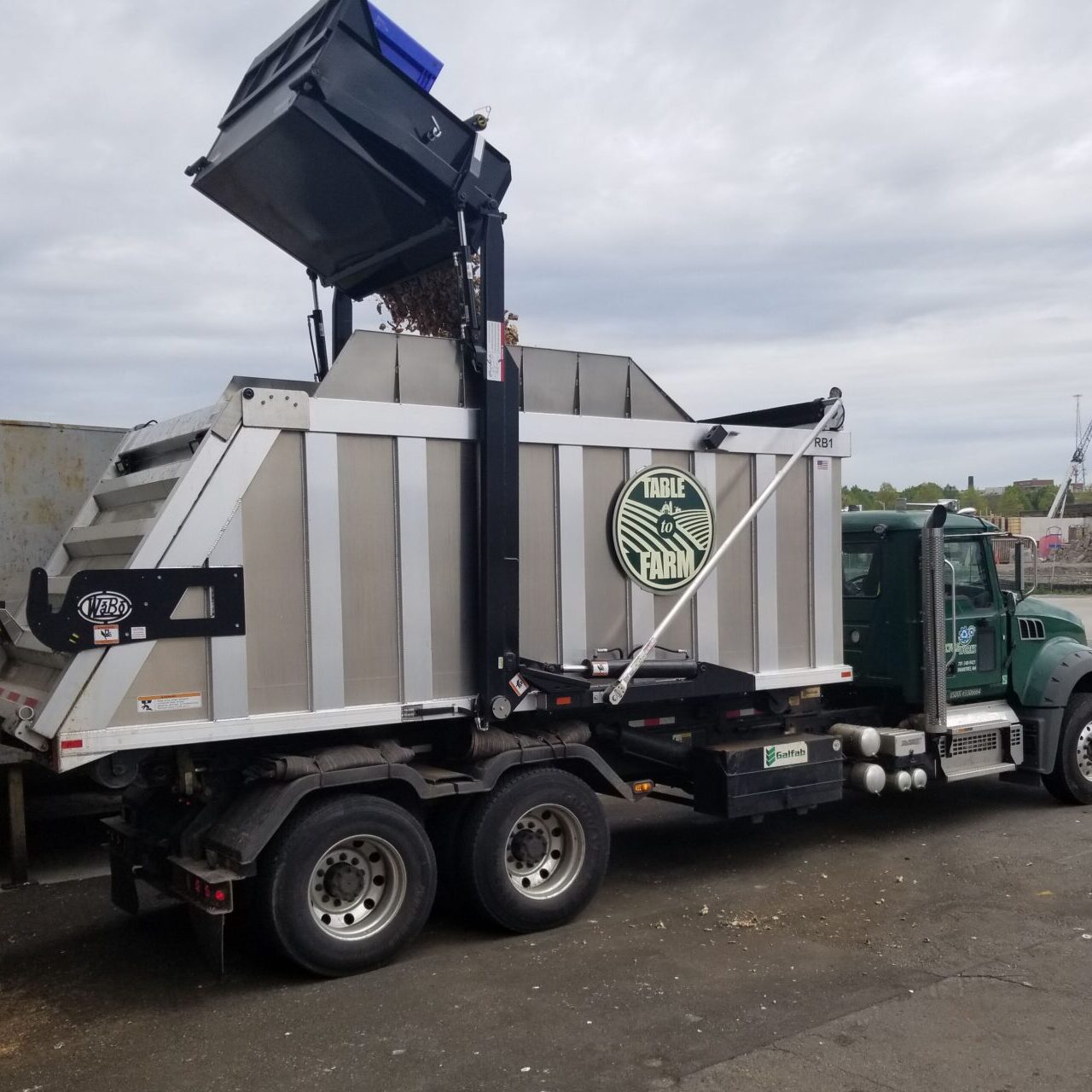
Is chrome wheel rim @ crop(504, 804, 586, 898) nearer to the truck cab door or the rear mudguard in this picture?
the rear mudguard

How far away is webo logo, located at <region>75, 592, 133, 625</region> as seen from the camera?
502 centimetres

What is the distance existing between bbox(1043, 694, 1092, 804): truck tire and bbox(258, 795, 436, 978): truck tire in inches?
219

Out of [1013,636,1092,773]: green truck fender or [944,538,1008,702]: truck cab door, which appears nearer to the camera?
[944,538,1008,702]: truck cab door

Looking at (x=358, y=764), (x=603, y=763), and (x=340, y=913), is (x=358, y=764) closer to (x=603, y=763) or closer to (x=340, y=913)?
(x=340, y=913)

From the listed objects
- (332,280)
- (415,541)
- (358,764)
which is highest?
(332,280)

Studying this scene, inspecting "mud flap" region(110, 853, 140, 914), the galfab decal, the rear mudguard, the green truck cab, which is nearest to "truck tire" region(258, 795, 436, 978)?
the rear mudguard

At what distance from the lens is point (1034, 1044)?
15.1 feet

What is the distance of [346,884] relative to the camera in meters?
5.66

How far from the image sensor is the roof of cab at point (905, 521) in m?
8.48

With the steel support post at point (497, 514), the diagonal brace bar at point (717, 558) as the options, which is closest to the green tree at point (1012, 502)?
the diagonal brace bar at point (717, 558)

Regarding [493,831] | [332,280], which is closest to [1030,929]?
[493,831]

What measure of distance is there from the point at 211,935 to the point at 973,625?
5968 mm

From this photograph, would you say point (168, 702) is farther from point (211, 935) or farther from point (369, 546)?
point (369, 546)

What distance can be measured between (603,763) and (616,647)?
26.7 inches
